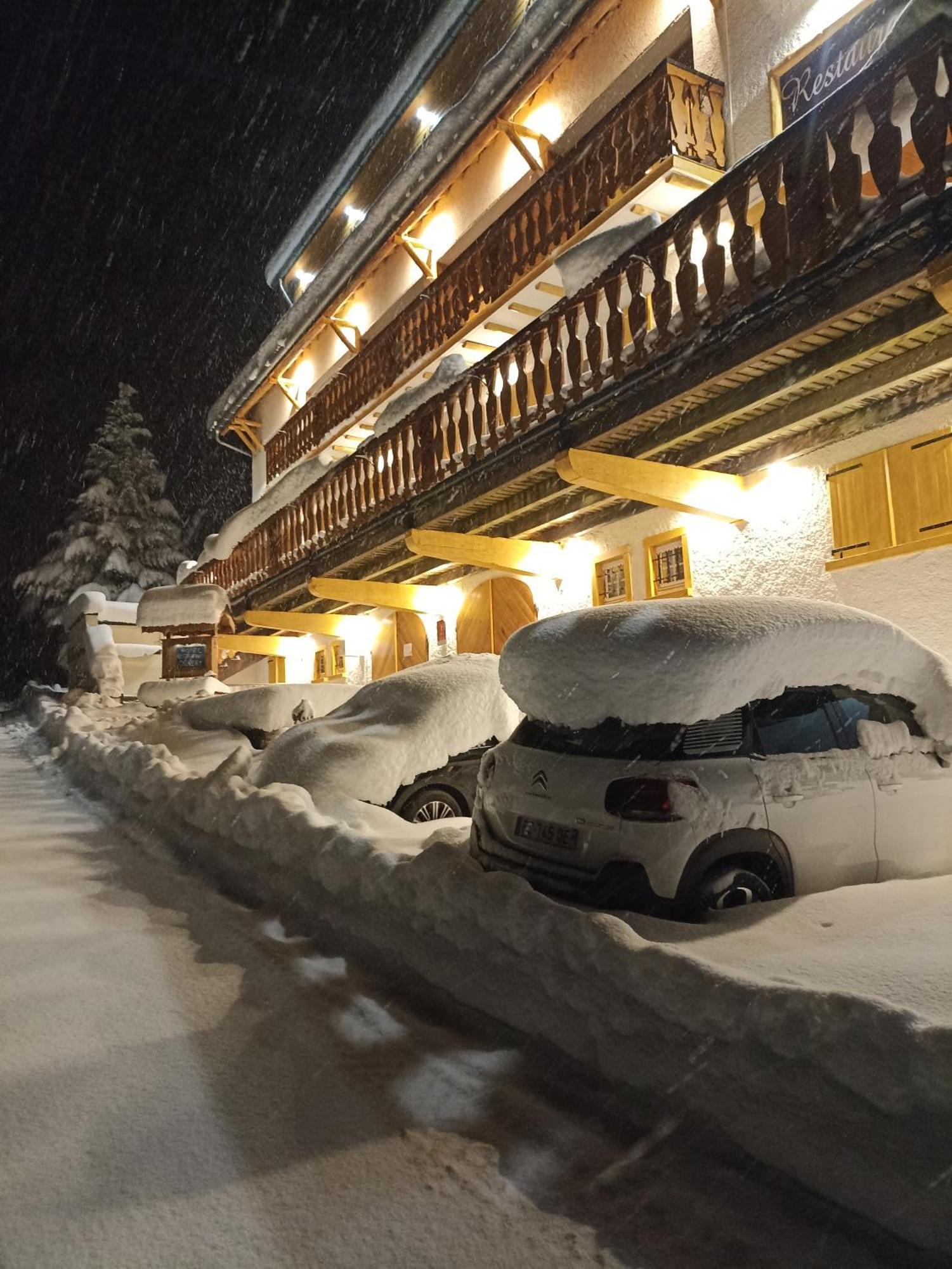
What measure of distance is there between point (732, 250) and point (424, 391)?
8.08m

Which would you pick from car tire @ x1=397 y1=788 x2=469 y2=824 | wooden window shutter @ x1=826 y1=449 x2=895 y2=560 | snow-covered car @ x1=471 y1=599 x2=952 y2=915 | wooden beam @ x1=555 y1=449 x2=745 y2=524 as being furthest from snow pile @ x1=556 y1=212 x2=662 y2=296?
snow-covered car @ x1=471 y1=599 x2=952 y2=915

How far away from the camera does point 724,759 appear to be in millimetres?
3781

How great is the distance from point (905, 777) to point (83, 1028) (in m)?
3.96

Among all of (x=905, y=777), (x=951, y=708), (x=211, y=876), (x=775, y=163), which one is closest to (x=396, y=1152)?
(x=905, y=777)

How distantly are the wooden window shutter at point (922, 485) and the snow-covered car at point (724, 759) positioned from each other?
299cm

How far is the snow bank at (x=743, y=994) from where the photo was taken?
6.95ft

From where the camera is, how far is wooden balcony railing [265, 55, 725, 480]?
35.0ft

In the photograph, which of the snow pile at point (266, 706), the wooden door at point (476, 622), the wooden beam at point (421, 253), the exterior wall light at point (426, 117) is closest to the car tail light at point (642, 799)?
the snow pile at point (266, 706)

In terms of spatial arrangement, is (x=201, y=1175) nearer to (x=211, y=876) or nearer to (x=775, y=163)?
(x=211, y=876)

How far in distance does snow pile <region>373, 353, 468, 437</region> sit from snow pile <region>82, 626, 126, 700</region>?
Answer: 11.1 meters

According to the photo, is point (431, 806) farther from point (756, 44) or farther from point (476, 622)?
point (756, 44)

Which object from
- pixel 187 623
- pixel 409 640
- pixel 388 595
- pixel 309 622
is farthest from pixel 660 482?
pixel 187 623

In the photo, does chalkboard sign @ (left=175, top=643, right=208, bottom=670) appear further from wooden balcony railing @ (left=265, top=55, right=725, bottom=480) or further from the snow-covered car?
the snow-covered car

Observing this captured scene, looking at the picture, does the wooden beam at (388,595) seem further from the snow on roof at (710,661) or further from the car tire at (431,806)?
→ the snow on roof at (710,661)
